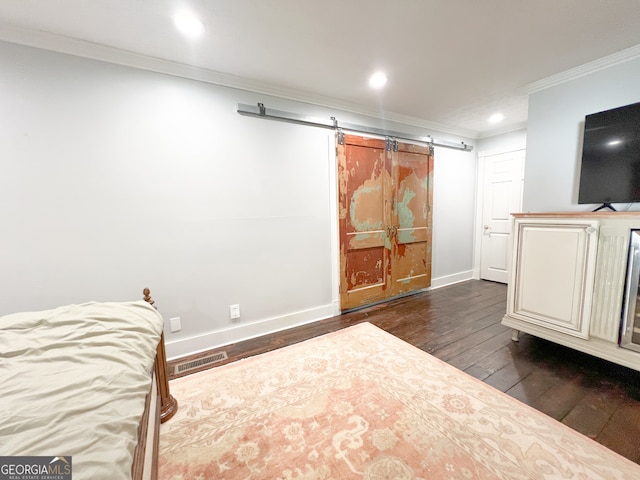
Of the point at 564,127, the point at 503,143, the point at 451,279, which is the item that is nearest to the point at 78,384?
the point at 564,127

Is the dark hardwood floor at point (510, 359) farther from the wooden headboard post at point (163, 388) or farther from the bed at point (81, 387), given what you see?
the bed at point (81, 387)

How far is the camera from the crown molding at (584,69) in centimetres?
189

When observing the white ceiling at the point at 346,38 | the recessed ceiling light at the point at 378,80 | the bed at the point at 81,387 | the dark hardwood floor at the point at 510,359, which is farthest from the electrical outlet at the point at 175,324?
Result: the recessed ceiling light at the point at 378,80

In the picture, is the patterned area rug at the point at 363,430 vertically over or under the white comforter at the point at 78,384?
under

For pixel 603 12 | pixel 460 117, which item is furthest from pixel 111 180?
pixel 460 117

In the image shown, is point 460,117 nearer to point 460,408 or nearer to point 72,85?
point 460,408

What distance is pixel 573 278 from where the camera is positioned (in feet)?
6.05

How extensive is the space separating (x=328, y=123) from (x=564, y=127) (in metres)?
2.18

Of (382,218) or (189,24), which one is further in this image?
(382,218)

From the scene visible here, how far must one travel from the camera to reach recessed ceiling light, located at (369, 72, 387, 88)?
87.4 inches

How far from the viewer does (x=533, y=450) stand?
121 cm

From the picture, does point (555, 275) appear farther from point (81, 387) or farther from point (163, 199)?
point (163, 199)

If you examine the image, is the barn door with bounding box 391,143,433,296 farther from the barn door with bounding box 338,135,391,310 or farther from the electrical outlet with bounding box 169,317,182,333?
the electrical outlet with bounding box 169,317,182,333

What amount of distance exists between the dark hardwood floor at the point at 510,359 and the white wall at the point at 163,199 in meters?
0.46
